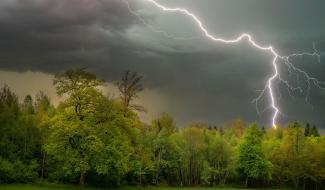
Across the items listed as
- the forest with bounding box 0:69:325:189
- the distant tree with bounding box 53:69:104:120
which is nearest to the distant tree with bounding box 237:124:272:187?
the forest with bounding box 0:69:325:189

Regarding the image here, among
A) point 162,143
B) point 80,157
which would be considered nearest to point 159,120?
point 162,143

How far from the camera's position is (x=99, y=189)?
61781mm

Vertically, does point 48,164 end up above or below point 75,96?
below

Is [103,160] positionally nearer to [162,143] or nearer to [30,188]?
[30,188]

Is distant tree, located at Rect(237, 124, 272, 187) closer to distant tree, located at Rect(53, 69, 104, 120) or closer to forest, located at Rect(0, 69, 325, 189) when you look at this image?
forest, located at Rect(0, 69, 325, 189)

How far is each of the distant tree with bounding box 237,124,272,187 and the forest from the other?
17 cm

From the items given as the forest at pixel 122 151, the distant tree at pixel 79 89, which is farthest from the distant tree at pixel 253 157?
the distant tree at pixel 79 89

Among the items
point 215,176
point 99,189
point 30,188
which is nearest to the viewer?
point 30,188

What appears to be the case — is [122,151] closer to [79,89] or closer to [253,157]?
[79,89]

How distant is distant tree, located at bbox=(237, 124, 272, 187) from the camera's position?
9156cm

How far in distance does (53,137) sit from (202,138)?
42.5 m

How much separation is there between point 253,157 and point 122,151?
39.8 metres

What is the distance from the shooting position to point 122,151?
58.8 m

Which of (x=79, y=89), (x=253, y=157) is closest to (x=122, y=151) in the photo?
(x=79, y=89)
